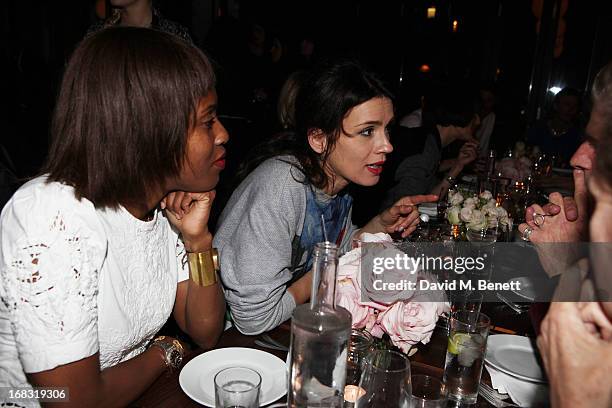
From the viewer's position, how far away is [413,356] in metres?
1.42

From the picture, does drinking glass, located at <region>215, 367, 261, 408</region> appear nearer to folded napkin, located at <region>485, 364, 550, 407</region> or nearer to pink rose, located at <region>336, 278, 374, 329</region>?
pink rose, located at <region>336, 278, 374, 329</region>

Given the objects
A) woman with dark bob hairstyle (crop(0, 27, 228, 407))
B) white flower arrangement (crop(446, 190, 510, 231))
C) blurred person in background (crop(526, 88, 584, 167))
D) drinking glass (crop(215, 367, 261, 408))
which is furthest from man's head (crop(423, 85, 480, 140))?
drinking glass (crop(215, 367, 261, 408))

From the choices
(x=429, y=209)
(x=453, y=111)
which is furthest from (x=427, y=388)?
(x=453, y=111)

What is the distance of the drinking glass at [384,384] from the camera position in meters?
0.96

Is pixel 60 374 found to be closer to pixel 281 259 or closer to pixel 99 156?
pixel 99 156

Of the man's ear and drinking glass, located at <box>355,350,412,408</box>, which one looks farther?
the man's ear

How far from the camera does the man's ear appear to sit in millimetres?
2154

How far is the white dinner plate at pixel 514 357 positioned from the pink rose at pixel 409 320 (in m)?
0.21

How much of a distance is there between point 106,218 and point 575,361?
1153 millimetres

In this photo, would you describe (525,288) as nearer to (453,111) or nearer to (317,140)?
(317,140)

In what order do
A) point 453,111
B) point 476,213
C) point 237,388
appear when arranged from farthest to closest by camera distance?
point 453,111 < point 476,213 < point 237,388

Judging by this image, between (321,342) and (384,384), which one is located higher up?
(321,342)

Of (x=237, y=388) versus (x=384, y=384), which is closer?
(x=384, y=384)

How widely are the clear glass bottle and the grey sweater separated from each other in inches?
26.4
